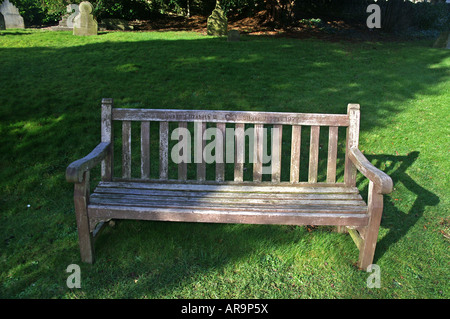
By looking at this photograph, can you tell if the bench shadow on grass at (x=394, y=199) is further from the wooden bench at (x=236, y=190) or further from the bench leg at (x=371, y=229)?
the wooden bench at (x=236, y=190)

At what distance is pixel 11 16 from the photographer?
1577 cm

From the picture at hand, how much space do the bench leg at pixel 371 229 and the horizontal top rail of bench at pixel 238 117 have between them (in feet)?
2.66

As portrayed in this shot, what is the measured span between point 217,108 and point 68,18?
11.2m

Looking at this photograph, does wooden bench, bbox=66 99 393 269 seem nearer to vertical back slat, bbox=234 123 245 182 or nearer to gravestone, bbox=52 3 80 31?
vertical back slat, bbox=234 123 245 182

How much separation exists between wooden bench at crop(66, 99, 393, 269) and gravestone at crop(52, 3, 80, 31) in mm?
12889

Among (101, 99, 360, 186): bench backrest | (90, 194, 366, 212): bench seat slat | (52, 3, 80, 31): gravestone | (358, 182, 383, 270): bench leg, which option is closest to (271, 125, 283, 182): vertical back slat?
(101, 99, 360, 186): bench backrest

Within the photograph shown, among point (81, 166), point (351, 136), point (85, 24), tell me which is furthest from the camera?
point (85, 24)

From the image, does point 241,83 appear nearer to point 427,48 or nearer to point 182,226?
point 182,226

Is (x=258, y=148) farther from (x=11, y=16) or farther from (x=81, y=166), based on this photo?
(x=11, y=16)

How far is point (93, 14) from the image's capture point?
13359 mm

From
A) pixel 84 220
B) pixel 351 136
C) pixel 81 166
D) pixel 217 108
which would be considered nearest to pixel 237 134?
pixel 351 136

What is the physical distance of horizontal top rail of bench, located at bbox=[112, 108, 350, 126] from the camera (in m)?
3.69

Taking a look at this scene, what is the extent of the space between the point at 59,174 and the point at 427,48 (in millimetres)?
11622
